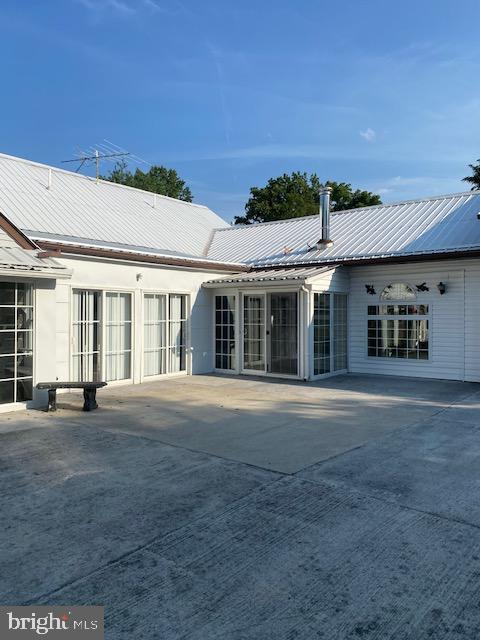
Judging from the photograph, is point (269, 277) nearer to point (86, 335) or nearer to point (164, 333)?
point (164, 333)

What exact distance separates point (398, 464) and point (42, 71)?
18956 millimetres

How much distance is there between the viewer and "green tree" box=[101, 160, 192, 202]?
145 ft

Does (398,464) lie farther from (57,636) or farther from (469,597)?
(57,636)

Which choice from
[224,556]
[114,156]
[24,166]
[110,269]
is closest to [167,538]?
[224,556]

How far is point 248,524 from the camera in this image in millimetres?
3953

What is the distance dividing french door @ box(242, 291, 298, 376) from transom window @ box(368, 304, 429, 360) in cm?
239

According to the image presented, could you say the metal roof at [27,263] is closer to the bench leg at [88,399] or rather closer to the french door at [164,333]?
the bench leg at [88,399]

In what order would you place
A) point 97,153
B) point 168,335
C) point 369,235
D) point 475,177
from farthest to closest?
1. point 475,177
2. point 97,153
3. point 369,235
4. point 168,335

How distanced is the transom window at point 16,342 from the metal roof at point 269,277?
216 inches

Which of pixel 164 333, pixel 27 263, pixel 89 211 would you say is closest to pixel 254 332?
pixel 164 333

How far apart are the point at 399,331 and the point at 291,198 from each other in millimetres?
26636

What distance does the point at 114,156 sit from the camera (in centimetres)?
2191

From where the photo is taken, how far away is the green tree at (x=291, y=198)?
3788cm

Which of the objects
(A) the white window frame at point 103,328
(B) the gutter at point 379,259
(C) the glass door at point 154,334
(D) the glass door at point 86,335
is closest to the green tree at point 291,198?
(B) the gutter at point 379,259
